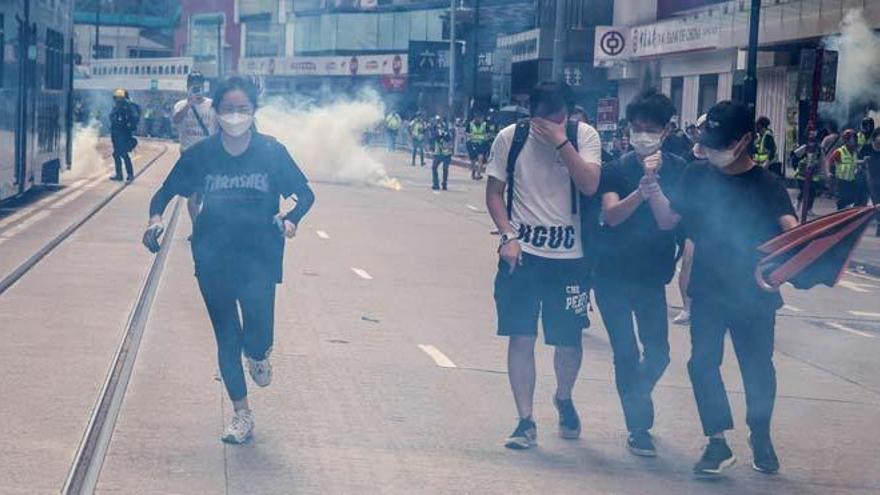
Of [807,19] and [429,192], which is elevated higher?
[807,19]

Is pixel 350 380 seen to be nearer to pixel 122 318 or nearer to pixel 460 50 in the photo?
pixel 122 318

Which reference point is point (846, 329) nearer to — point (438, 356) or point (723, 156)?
point (438, 356)

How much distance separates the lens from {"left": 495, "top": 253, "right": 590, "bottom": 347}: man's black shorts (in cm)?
830

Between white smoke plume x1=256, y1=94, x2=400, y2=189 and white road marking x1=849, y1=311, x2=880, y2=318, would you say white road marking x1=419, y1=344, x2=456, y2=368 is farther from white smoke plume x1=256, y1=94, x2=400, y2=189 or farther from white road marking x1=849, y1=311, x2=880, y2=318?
white smoke plume x1=256, y1=94, x2=400, y2=189

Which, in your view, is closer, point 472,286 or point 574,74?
point 472,286

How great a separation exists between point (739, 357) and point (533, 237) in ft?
3.77

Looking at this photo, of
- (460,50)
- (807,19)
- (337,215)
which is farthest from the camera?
(460,50)

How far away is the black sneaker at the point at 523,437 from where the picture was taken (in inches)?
326

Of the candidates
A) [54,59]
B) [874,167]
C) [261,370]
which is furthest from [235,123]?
[54,59]

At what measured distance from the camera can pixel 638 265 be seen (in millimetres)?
8453

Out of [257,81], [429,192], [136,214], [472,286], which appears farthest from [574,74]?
[257,81]

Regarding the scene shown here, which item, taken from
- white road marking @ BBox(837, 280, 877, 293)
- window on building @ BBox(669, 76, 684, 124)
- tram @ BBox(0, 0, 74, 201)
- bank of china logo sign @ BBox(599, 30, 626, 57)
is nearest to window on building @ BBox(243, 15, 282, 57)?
bank of china logo sign @ BBox(599, 30, 626, 57)

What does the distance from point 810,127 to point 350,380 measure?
14031mm

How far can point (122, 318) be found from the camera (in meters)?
12.7
